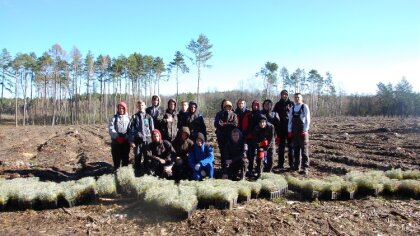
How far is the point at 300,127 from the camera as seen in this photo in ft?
25.6

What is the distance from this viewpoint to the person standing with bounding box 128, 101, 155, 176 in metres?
A: 7.17

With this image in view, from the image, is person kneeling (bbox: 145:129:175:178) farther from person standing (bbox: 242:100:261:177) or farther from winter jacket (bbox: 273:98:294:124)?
winter jacket (bbox: 273:98:294:124)

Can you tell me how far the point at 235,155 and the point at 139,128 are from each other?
219cm

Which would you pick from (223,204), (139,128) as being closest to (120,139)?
(139,128)

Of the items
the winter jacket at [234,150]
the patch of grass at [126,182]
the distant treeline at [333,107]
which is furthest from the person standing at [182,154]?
the distant treeline at [333,107]

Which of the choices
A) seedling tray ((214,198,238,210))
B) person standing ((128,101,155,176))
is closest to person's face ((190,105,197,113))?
person standing ((128,101,155,176))

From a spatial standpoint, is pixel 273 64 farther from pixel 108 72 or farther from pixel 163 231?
pixel 163 231

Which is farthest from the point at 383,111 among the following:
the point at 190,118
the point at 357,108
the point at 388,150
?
the point at 190,118

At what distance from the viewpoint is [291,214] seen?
477 centimetres

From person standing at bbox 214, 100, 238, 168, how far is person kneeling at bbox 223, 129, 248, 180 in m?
0.24

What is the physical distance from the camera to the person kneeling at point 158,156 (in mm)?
6895

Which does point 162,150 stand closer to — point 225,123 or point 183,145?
point 183,145

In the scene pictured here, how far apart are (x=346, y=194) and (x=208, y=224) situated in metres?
2.74

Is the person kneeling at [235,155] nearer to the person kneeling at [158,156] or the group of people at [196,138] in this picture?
the group of people at [196,138]
